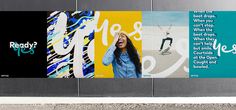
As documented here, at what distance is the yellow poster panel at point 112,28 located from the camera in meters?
21.2

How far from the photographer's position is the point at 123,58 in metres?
21.3

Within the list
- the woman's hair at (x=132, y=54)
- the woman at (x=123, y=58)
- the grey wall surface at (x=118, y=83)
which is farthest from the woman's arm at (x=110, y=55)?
the grey wall surface at (x=118, y=83)

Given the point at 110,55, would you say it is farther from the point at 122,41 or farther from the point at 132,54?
the point at 132,54

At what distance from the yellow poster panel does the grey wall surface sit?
21 cm

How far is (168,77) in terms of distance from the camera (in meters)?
21.3

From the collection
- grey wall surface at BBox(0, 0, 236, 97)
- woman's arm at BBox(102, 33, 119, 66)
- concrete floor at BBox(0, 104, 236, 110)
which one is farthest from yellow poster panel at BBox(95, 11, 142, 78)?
concrete floor at BBox(0, 104, 236, 110)

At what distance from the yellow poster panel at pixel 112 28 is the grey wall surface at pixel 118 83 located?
0.68ft

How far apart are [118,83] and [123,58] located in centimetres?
75

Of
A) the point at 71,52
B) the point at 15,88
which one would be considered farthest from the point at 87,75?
the point at 15,88

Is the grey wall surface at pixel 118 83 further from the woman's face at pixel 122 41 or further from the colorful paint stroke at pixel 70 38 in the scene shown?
the woman's face at pixel 122 41

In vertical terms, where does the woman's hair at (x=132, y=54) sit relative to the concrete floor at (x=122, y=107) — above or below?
above

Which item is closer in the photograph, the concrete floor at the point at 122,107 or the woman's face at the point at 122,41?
the concrete floor at the point at 122,107

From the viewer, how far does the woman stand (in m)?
21.2

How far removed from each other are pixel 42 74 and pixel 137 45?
2.93 metres
